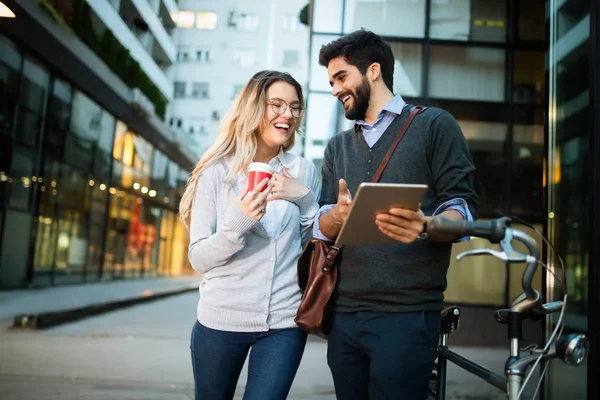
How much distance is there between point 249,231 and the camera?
8.46 ft

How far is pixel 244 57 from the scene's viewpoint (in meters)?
30.8

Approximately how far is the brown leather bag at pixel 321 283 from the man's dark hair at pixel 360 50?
27 centimetres

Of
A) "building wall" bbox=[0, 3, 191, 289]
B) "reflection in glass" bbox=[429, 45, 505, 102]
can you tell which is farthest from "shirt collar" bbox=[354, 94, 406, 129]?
"building wall" bbox=[0, 3, 191, 289]

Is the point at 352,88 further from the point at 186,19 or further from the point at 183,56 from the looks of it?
the point at 183,56

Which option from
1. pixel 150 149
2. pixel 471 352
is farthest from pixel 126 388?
pixel 150 149

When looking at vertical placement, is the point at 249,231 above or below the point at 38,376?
above

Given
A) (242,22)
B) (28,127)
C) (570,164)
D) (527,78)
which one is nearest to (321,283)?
(570,164)

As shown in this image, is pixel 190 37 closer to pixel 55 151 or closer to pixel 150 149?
pixel 150 149

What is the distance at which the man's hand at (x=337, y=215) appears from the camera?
2.03 meters

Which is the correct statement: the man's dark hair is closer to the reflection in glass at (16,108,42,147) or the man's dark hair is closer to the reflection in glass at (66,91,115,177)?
the reflection in glass at (16,108,42,147)

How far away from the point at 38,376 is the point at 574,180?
213 inches

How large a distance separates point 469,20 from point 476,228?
9239 millimetres

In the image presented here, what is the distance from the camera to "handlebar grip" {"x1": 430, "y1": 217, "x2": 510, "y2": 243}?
5.33 feet

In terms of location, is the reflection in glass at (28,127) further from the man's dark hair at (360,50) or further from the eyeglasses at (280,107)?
the man's dark hair at (360,50)
